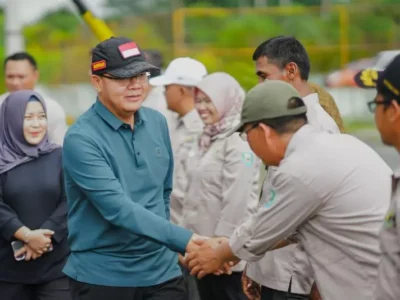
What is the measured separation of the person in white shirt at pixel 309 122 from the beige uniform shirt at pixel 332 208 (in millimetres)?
670

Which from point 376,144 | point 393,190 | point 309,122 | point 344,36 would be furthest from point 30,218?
point 344,36

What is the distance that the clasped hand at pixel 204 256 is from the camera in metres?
5.73

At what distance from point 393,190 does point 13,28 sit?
12.1 metres

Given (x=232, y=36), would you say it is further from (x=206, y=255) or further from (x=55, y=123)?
(x=206, y=255)

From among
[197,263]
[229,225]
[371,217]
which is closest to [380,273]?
[371,217]

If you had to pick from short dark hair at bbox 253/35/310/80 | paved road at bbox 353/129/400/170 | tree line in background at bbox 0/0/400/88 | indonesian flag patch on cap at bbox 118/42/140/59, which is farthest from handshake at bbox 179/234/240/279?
tree line in background at bbox 0/0/400/88

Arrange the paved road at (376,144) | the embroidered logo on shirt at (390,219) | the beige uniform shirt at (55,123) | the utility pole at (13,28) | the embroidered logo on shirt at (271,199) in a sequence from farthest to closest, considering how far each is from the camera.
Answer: the paved road at (376,144) → the utility pole at (13,28) → the beige uniform shirt at (55,123) → the embroidered logo on shirt at (271,199) → the embroidered logo on shirt at (390,219)

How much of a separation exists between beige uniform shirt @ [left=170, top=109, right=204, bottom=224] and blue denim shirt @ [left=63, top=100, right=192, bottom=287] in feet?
8.42

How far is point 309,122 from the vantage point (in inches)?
229

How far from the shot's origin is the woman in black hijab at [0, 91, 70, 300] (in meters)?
7.45

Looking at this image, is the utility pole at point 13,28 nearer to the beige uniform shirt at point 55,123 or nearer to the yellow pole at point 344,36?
the beige uniform shirt at point 55,123

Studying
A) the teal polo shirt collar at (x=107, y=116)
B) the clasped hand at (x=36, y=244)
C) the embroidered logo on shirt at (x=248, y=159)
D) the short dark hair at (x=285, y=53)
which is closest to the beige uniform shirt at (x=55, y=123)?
the clasped hand at (x=36, y=244)

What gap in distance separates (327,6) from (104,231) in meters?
27.0

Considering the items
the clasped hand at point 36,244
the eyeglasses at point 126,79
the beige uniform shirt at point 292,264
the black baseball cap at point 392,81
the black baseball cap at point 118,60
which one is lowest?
the clasped hand at point 36,244
